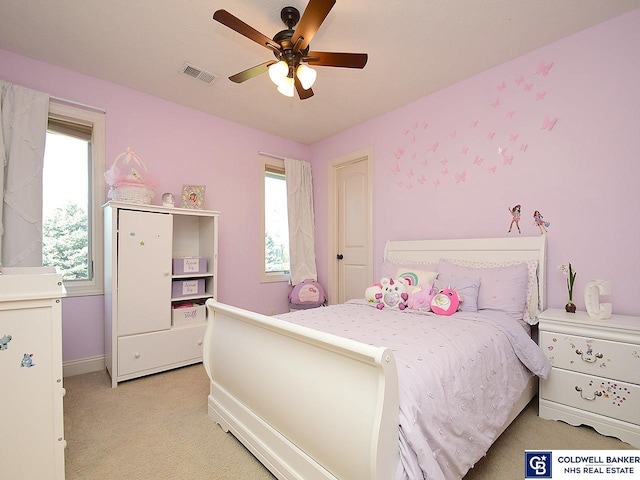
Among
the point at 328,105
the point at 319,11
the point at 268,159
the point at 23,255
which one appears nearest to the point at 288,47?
the point at 319,11

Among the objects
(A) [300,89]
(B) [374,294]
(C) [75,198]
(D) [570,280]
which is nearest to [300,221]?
(B) [374,294]

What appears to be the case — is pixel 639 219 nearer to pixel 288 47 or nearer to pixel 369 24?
pixel 369 24

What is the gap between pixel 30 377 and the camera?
121 centimetres

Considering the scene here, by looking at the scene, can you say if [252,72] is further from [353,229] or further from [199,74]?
[353,229]

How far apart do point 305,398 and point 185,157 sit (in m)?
2.89

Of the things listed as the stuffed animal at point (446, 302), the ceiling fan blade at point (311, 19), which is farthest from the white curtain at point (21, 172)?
the stuffed animal at point (446, 302)

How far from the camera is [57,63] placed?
8.18ft

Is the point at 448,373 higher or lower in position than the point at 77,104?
lower

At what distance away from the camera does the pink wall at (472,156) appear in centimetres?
201

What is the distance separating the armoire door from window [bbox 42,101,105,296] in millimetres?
479

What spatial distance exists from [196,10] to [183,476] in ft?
8.64

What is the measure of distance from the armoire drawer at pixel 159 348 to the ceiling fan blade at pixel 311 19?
8.14 feet

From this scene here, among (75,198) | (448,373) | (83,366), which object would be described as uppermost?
(75,198)

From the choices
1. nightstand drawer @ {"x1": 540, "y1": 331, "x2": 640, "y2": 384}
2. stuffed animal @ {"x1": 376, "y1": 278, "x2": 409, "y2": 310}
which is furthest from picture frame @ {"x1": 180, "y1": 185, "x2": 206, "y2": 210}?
nightstand drawer @ {"x1": 540, "y1": 331, "x2": 640, "y2": 384}
